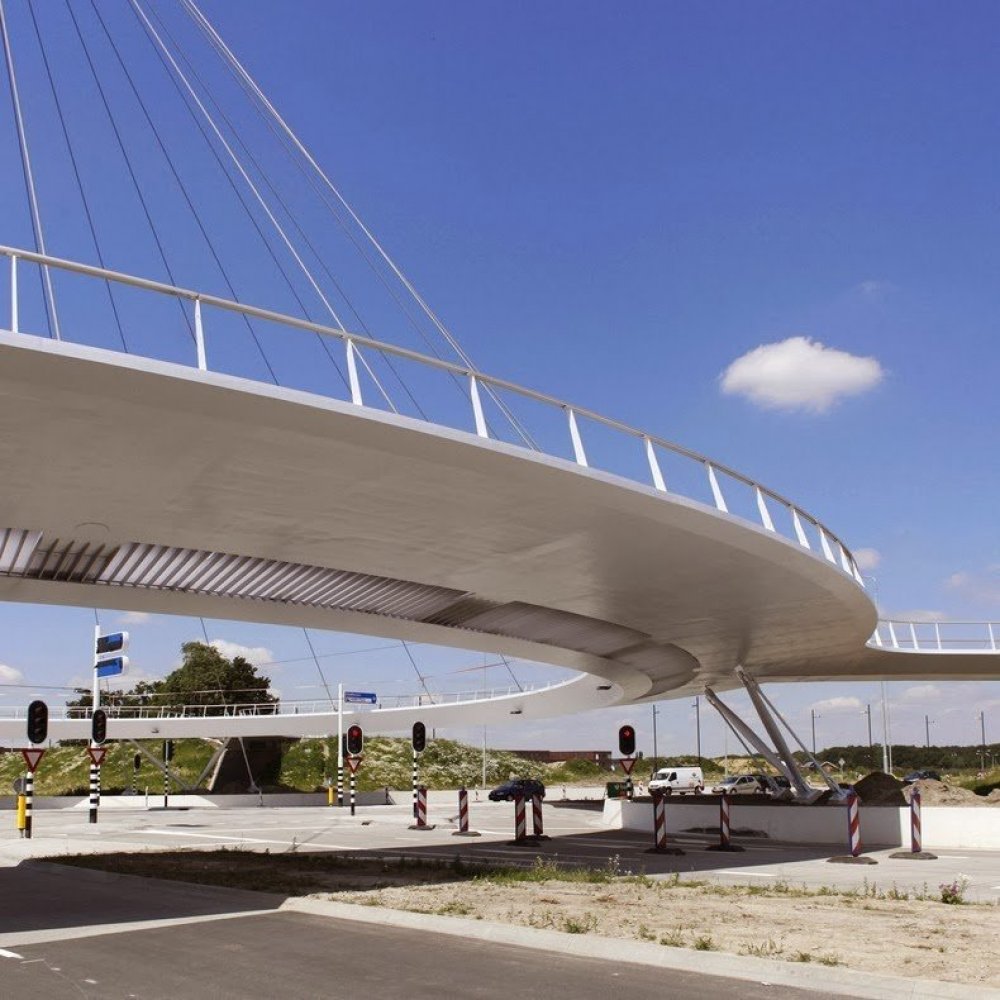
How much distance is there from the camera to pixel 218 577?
64.0 feet

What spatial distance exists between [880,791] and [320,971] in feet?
87.1

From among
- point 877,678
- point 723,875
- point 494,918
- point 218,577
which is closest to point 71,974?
point 494,918

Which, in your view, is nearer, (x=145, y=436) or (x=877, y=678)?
(x=145, y=436)

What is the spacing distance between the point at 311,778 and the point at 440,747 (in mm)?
22130

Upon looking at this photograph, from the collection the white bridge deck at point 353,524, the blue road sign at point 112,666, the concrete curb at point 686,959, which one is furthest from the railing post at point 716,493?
the blue road sign at point 112,666

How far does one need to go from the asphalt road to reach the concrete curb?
0.21m

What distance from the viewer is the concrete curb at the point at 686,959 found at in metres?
8.47

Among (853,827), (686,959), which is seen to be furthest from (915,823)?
(686,959)

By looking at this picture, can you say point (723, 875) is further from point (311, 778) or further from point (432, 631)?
point (311, 778)

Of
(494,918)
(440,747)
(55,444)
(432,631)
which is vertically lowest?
(440,747)

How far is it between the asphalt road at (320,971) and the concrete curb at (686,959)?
0.70 feet

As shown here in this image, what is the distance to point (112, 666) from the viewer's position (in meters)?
35.8

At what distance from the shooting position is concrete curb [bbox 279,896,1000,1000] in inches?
333

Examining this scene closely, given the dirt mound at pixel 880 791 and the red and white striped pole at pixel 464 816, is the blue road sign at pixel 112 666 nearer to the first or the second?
the red and white striped pole at pixel 464 816
